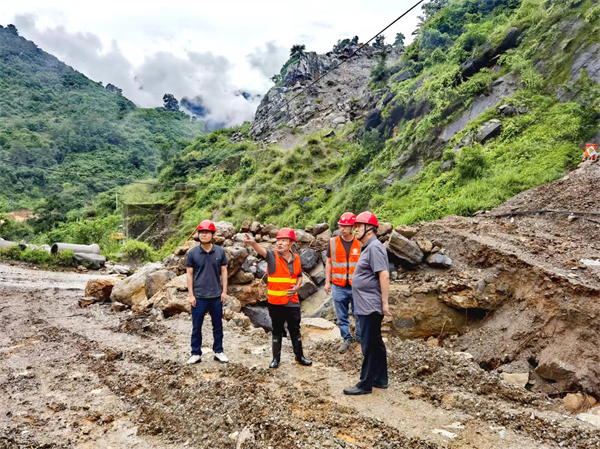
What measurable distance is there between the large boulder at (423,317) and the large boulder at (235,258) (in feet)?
13.6

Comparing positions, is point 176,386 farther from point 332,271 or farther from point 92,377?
point 332,271

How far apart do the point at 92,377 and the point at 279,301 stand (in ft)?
8.74

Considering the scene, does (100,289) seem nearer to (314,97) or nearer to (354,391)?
(354,391)

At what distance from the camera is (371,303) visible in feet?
12.6

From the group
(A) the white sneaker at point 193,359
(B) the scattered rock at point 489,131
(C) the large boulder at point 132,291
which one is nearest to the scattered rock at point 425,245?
(A) the white sneaker at point 193,359

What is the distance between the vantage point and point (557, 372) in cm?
488

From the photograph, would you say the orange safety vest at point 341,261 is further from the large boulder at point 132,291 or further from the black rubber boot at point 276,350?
the large boulder at point 132,291

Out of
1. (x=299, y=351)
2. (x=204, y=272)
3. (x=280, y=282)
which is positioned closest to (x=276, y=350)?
(x=299, y=351)

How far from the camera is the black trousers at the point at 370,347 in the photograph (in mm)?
3868

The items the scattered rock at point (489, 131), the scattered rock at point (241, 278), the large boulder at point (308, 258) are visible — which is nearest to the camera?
the scattered rock at point (241, 278)

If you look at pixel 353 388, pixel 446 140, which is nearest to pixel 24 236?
pixel 446 140

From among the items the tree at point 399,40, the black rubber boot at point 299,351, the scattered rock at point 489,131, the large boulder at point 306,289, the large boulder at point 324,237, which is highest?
the tree at point 399,40

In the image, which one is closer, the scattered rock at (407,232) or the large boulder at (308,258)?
the scattered rock at (407,232)

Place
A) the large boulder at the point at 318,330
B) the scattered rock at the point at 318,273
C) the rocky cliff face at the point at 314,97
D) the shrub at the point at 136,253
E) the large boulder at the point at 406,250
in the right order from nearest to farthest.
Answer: the large boulder at the point at 318,330 → the large boulder at the point at 406,250 → the scattered rock at the point at 318,273 → the shrub at the point at 136,253 → the rocky cliff face at the point at 314,97
